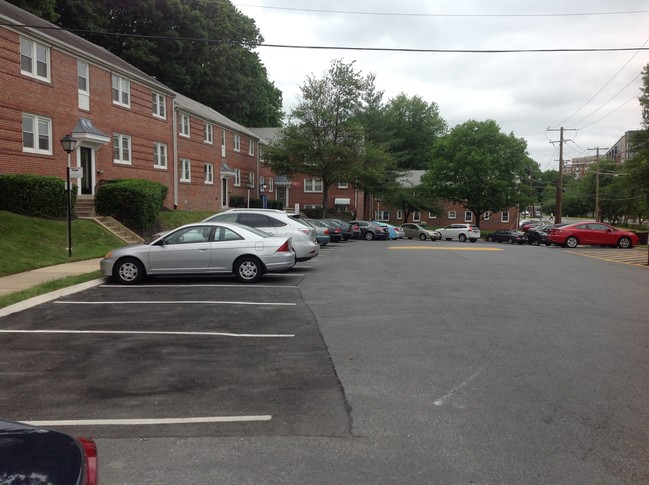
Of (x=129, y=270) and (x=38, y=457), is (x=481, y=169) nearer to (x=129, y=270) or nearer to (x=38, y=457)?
(x=129, y=270)

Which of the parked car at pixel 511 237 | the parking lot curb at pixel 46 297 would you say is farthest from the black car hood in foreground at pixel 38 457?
the parked car at pixel 511 237

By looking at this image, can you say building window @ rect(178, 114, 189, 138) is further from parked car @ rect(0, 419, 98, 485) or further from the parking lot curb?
parked car @ rect(0, 419, 98, 485)

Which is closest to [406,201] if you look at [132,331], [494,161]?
[494,161]

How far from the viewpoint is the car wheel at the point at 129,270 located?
12211mm

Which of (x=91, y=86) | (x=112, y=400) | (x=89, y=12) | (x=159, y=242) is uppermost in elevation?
(x=89, y=12)

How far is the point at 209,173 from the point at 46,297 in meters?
28.7

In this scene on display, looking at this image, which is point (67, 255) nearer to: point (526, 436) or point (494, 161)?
point (526, 436)

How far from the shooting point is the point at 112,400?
4957 millimetres

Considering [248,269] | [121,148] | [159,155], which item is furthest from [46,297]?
[159,155]

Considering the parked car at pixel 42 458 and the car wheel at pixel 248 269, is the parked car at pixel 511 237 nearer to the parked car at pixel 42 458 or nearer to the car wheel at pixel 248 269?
the car wheel at pixel 248 269

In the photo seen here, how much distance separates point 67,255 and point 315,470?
48.7 feet

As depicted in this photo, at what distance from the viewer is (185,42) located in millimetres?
48625

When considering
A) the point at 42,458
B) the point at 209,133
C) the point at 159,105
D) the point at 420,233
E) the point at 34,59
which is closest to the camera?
the point at 42,458

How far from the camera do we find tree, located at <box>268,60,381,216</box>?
1662 inches
